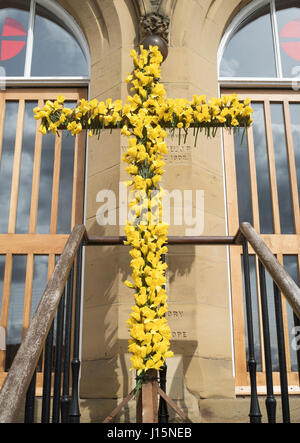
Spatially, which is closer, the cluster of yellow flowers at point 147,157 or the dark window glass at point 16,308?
the cluster of yellow flowers at point 147,157

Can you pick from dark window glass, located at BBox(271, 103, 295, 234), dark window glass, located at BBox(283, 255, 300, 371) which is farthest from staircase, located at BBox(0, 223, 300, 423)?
dark window glass, located at BBox(271, 103, 295, 234)

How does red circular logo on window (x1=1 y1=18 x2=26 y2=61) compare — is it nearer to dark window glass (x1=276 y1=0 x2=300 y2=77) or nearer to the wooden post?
dark window glass (x1=276 y1=0 x2=300 y2=77)

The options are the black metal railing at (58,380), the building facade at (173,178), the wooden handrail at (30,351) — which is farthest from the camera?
the building facade at (173,178)

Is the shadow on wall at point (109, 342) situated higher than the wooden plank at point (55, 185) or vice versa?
the wooden plank at point (55, 185)

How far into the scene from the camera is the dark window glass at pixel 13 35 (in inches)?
174

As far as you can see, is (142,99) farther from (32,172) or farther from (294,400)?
(294,400)

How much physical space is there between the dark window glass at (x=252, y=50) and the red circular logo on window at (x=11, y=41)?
1.95 meters

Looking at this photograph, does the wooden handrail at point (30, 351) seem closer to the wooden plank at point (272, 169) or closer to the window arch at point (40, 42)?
the wooden plank at point (272, 169)

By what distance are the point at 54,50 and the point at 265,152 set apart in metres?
2.22

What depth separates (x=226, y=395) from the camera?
3178mm

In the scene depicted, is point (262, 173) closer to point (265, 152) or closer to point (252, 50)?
point (265, 152)

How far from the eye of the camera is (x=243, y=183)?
3947 mm

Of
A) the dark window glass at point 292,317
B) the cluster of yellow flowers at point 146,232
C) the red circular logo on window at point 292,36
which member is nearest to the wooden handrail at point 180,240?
the cluster of yellow flowers at point 146,232

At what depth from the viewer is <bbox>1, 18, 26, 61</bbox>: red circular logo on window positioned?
14.7ft
